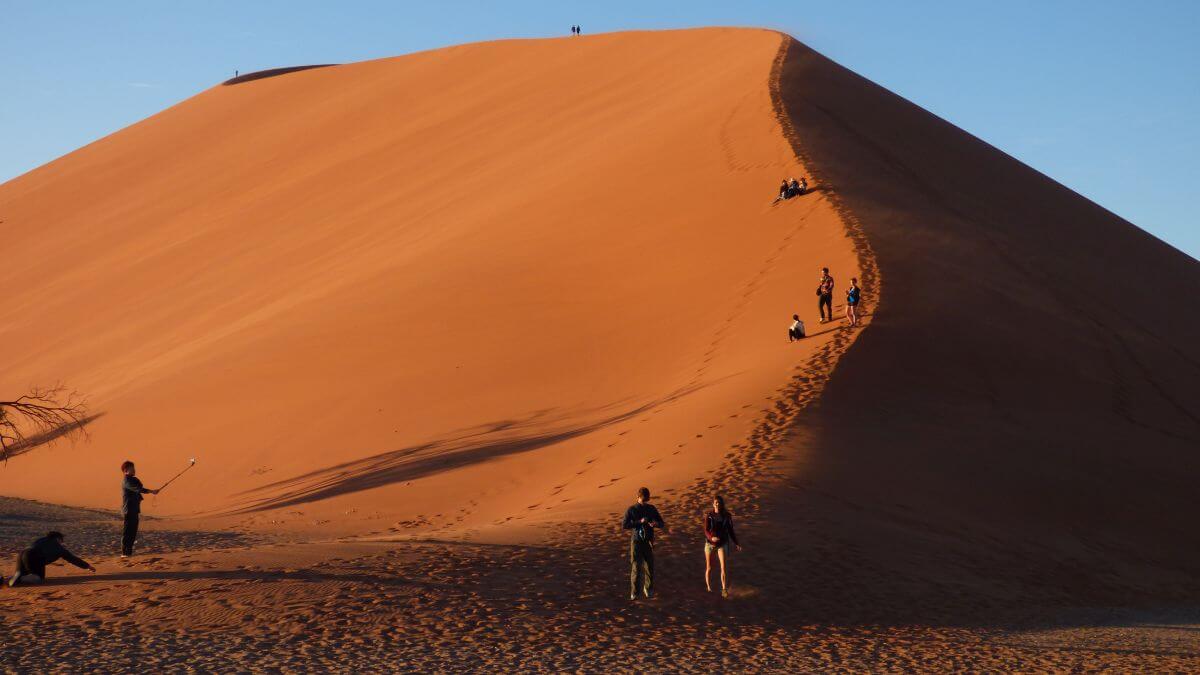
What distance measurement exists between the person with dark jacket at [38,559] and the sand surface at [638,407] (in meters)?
0.25

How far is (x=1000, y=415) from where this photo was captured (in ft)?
52.3

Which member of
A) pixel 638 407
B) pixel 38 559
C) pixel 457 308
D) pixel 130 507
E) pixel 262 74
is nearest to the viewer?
pixel 38 559

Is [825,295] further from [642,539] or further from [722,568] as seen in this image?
[642,539]

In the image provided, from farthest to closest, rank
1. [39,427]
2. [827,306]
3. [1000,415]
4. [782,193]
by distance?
[782,193], [39,427], [827,306], [1000,415]

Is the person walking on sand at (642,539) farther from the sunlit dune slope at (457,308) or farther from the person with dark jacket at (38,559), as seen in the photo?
the person with dark jacket at (38,559)

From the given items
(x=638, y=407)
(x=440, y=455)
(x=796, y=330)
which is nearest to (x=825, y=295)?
(x=796, y=330)

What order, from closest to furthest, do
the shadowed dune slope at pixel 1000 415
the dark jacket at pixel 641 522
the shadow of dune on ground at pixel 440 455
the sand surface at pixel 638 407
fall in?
1. the sand surface at pixel 638 407
2. the dark jacket at pixel 641 522
3. the shadowed dune slope at pixel 1000 415
4. the shadow of dune on ground at pixel 440 455

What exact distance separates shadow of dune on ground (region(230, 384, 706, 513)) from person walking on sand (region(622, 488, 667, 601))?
591cm

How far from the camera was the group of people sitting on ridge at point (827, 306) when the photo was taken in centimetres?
1784

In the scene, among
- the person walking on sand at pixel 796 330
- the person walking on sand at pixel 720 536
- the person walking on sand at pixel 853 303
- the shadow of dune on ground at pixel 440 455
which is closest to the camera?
the person walking on sand at pixel 720 536

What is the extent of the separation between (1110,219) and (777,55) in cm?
1058

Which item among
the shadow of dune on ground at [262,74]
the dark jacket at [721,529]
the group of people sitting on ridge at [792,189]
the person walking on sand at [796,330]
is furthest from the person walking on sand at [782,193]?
the shadow of dune on ground at [262,74]

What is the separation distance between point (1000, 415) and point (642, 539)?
725cm

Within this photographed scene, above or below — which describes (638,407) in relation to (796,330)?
below
